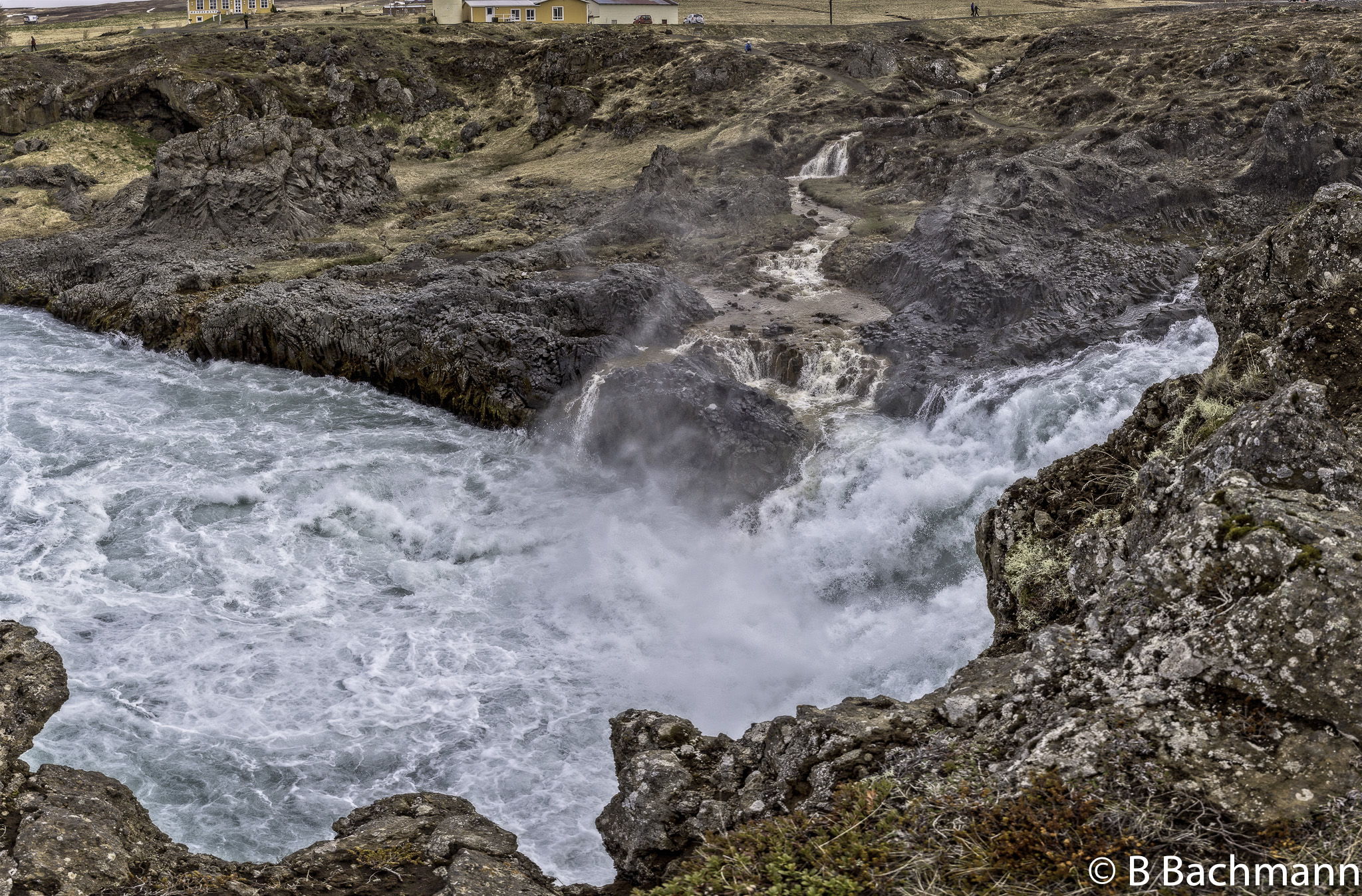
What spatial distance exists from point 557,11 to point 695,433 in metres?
68.8

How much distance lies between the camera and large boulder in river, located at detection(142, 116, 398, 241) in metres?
42.7

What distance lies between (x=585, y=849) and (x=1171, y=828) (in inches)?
389

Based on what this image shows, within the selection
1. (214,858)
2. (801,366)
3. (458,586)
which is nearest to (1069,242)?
(801,366)

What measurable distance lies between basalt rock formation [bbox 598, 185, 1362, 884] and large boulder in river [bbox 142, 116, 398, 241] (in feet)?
130

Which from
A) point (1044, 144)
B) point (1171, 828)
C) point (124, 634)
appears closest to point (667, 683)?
point (124, 634)

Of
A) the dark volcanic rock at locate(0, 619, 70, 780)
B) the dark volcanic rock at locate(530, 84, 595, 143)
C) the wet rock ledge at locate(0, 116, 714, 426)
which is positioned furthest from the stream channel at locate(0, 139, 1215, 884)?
the dark volcanic rock at locate(530, 84, 595, 143)

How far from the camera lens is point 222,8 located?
92250 mm

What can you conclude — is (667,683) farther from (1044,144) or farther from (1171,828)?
(1044,144)

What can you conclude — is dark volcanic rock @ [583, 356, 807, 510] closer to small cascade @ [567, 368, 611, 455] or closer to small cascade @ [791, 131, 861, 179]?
small cascade @ [567, 368, 611, 455]

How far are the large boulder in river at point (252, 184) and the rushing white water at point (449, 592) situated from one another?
16.0 m

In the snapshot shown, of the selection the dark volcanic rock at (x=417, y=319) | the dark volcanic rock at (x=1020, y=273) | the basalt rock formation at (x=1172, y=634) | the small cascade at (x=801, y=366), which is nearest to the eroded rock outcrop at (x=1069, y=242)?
the dark volcanic rock at (x=1020, y=273)

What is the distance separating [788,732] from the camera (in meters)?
9.06

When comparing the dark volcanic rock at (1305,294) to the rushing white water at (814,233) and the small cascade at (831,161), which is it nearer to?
the rushing white water at (814,233)

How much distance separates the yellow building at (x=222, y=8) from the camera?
3563 inches
